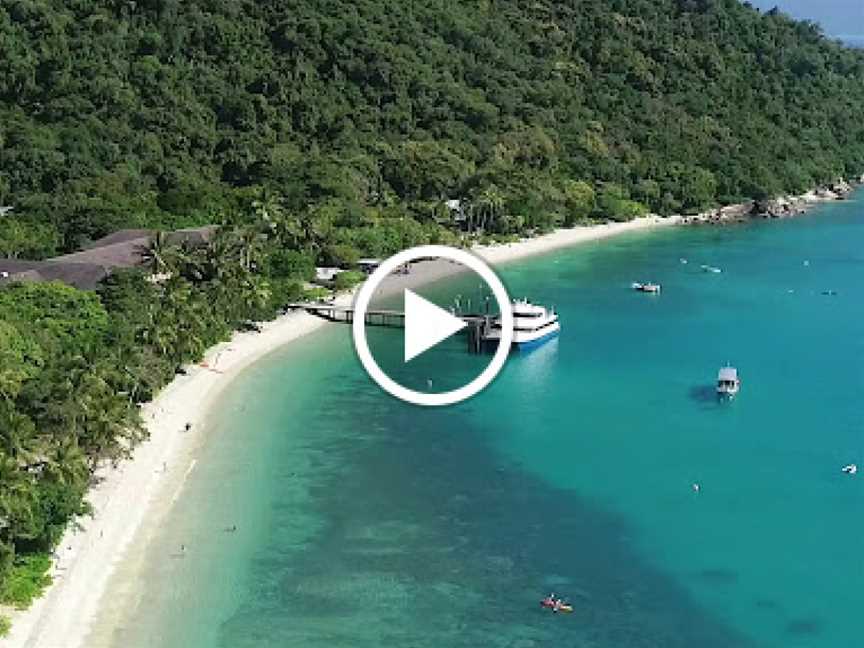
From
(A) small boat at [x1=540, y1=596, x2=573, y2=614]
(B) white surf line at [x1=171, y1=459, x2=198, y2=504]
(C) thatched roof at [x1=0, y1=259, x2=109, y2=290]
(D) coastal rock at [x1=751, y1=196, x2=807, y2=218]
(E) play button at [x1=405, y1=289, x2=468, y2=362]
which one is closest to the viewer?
Answer: (A) small boat at [x1=540, y1=596, x2=573, y2=614]

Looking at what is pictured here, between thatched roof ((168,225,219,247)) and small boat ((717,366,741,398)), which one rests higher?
thatched roof ((168,225,219,247))

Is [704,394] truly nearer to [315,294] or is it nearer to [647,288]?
[315,294]

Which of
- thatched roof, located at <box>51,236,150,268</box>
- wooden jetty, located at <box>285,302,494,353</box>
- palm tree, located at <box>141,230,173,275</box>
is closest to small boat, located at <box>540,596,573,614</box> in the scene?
wooden jetty, located at <box>285,302,494,353</box>

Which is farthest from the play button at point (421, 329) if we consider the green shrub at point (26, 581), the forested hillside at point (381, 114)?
the forested hillside at point (381, 114)

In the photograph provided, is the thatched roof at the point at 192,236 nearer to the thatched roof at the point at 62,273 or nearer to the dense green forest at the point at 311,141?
the dense green forest at the point at 311,141

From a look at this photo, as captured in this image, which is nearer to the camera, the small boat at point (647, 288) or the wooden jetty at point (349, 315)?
the wooden jetty at point (349, 315)

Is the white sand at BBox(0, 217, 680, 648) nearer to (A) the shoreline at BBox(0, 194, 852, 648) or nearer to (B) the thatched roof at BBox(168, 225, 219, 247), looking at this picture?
(A) the shoreline at BBox(0, 194, 852, 648)
